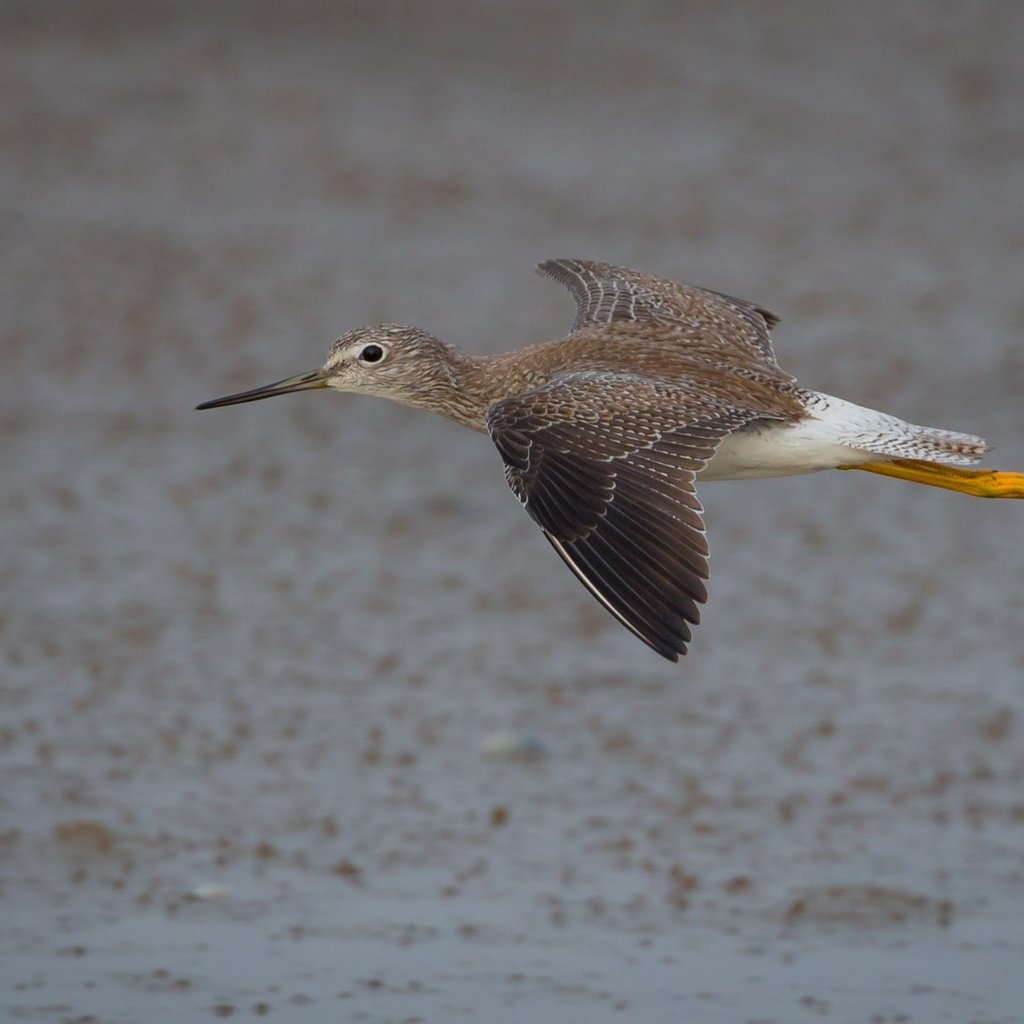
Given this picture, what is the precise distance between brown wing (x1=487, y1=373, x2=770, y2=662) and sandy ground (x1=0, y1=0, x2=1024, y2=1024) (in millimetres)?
2026

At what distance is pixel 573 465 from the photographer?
6.09m

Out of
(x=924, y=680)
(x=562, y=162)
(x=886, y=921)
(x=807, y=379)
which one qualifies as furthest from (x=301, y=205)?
(x=886, y=921)

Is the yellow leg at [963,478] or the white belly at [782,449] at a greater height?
the yellow leg at [963,478]

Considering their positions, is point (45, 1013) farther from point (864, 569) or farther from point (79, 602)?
point (864, 569)

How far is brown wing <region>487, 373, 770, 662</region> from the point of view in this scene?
18.7 feet

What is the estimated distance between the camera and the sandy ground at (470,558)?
7668mm

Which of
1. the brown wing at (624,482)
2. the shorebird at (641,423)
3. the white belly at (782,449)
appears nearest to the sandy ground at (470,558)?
the shorebird at (641,423)

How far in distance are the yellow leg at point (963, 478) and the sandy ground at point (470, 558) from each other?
1488 millimetres

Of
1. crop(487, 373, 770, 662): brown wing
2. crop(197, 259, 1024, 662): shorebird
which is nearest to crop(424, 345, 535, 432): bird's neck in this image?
crop(197, 259, 1024, 662): shorebird

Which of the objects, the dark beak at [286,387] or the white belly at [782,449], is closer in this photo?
the white belly at [782,449]

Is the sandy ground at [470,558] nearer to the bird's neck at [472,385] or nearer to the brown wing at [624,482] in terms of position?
the bird's neck at [472,385]

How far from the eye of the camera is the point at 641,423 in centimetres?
627

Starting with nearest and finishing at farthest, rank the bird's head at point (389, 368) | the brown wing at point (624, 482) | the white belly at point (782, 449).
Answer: the brown wing at point (624, 482) < the white belly at point (782, 449) < the bird's head at point (389, 368)

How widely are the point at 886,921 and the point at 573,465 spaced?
2581 mm
